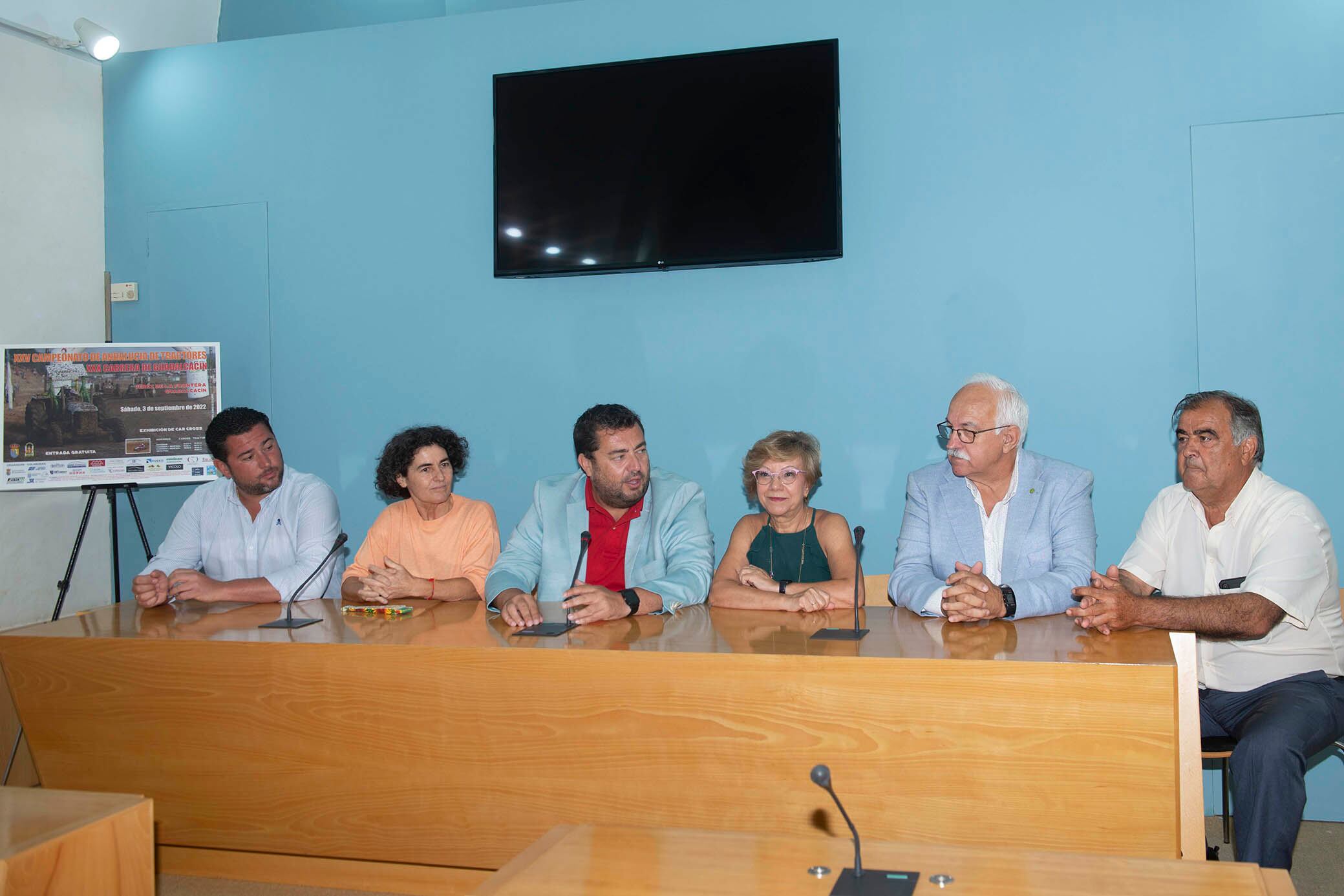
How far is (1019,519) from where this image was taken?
2943 mm

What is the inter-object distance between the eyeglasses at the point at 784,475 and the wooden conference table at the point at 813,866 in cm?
169

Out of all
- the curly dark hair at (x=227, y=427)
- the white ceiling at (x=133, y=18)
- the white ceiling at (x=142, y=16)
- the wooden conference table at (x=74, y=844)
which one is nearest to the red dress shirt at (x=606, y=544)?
the curly dark hair at (x=227, y=427)

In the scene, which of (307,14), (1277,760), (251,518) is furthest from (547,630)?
(307,14)

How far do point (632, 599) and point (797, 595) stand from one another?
17.4 inches

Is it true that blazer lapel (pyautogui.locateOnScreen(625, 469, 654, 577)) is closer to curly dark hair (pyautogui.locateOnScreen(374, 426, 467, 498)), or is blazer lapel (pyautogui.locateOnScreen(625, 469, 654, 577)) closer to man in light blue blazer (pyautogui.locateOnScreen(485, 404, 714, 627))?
man in light blue blazer (pyautogui.locateOnScreen(485, 404, 714, 627))

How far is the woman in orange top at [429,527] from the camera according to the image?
349cm

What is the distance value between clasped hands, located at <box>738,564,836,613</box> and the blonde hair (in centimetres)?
39

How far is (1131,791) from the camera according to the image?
6.42 feet

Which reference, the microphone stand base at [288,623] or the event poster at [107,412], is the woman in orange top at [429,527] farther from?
the event poster at [107,412]

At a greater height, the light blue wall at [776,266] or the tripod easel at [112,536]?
the light blue wall at [776,266]

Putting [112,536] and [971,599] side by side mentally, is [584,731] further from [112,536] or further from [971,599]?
[112,536]

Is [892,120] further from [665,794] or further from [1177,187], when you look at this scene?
[665,794]

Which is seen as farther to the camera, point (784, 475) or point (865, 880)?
point (784, 475)

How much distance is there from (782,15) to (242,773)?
303cm
